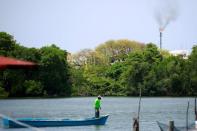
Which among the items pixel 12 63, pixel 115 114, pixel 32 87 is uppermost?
pixel 32 87

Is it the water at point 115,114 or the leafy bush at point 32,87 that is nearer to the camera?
the water at point 115,114

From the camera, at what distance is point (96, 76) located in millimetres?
131875

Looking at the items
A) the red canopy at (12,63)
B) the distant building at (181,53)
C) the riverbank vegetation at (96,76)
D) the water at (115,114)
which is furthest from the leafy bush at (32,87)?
the red canopy at (12,63)

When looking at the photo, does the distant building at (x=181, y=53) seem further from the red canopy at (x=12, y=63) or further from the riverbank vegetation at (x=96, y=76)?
the red canopy at (x=12, y=63)

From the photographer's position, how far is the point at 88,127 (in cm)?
3866

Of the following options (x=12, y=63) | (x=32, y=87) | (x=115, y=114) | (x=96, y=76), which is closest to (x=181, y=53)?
(x=96, y=76)

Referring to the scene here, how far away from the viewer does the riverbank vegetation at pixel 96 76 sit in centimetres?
10394

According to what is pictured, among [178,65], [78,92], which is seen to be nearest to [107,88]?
[78,92]

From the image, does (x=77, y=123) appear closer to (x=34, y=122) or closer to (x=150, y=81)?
(x=34, y=122)

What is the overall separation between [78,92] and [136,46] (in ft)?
115

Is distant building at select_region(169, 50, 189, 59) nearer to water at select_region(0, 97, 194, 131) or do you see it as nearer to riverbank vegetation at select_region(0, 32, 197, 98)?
riverbank vegetation at select_region(0, 32, 197, 98)

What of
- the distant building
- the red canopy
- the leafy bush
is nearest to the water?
the leafy bush

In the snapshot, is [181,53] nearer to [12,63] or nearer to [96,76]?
[96,76]

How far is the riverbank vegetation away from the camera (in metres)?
104
